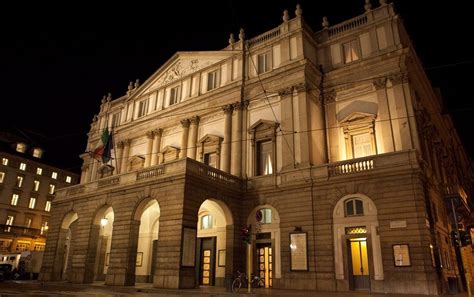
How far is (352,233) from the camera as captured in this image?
20047 mm

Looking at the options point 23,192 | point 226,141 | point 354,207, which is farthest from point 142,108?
point 23,192

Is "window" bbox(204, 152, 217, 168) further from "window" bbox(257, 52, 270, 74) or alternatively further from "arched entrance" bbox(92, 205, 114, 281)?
"arched entrance" bbox(92, 205, 114, 281)

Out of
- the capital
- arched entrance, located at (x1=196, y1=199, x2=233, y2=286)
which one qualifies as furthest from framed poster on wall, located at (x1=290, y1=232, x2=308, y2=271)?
the capital

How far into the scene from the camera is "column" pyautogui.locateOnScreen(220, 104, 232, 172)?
26250mm

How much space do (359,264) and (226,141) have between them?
12183 millimetres

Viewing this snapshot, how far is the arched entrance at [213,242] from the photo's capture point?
23.3 metres

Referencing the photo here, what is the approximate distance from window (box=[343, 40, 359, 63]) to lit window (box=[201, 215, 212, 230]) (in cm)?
1447

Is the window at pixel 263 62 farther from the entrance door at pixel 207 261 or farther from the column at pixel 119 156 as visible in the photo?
the column at pixel 119 156

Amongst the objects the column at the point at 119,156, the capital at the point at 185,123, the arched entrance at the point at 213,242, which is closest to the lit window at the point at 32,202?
the column at the point at 119,156

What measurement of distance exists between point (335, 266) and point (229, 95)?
1453cm

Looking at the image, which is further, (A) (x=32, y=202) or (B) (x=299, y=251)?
(A) (x=32, y=202)

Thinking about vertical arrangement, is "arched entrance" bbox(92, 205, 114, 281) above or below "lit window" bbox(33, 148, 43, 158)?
below

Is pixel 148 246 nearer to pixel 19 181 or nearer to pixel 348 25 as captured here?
pixel 348 25

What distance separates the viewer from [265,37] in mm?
28625
